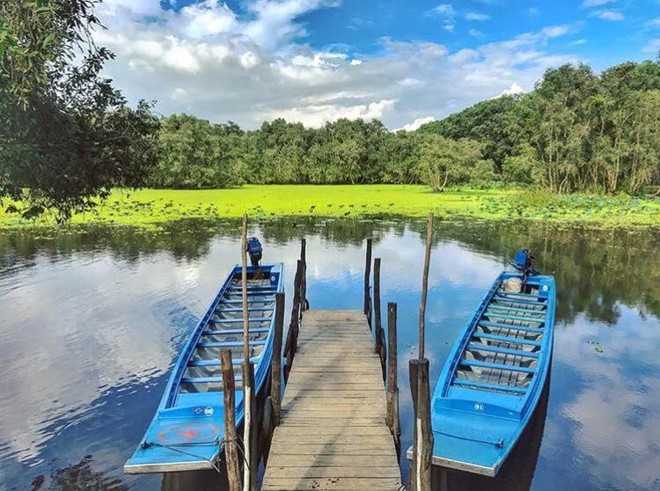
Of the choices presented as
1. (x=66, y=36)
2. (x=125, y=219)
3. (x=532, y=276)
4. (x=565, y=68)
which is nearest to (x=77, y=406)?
(x=66, y=36)

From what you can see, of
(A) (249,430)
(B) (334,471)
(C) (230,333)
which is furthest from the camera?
(C) (230,333)

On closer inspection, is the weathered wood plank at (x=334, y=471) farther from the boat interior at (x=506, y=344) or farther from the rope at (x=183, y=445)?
the boat interior at (x=506, y=344)

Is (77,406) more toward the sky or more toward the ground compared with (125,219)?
more toward the ground

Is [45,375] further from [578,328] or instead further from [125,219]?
[125,219]

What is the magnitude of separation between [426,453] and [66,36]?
5364 millimetres

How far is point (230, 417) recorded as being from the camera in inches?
164

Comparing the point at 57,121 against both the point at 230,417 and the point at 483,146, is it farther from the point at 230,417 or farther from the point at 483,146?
the point at 483,146

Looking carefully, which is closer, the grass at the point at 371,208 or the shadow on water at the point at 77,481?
the shadow on water at the point at 77,481

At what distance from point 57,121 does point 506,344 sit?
23.6ft

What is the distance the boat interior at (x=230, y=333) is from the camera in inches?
246

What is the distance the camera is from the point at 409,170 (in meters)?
47.8

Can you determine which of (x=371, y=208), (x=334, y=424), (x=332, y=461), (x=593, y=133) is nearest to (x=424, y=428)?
(x=332, y=461)

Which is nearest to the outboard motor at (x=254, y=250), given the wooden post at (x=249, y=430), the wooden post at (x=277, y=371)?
the wooden post at (x=277, y=371)

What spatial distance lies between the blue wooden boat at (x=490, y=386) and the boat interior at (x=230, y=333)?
2.47 m
